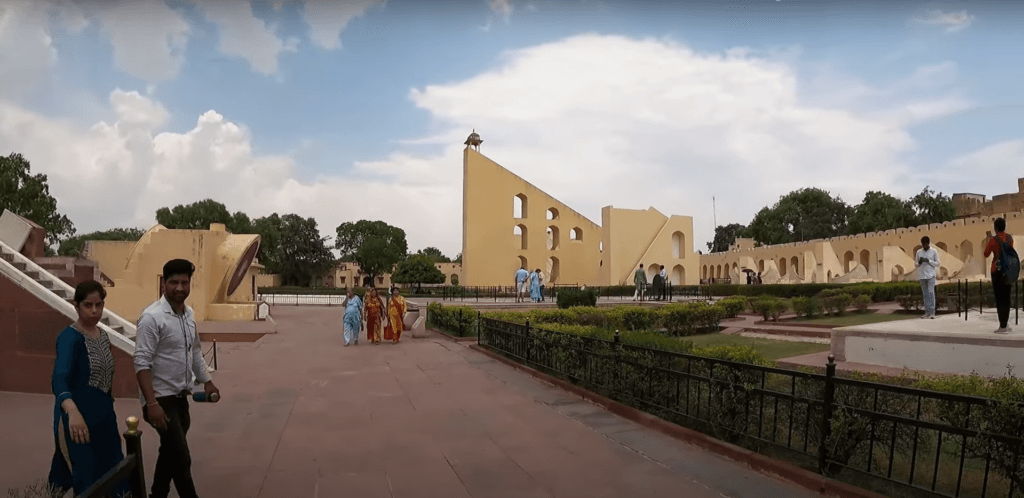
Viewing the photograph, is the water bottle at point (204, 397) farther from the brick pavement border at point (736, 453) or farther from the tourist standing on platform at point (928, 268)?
the tourist standing on platform at point (928, 268)

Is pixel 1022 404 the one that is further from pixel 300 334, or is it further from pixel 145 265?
pixel 145 265

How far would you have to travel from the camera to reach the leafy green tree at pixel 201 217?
50281mm

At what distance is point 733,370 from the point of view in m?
4.70

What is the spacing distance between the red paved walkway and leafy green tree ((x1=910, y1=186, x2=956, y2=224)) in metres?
54.3

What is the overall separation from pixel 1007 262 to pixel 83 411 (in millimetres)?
8503

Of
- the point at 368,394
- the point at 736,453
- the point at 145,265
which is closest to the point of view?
the point at 736,453

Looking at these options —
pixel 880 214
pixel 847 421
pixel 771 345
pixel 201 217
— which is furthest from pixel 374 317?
pixel 880 214

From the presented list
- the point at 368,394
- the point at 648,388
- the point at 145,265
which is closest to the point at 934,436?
the point at 648,388

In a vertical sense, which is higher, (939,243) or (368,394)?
(939,243)

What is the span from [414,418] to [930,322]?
781 cm

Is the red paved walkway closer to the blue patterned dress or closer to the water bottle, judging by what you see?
the water bottle

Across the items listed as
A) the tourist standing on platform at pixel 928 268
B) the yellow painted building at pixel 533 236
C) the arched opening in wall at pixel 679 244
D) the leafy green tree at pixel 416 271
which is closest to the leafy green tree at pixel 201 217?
the leafy green tree at pixel 416 271

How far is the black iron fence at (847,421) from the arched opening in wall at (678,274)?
32.9m

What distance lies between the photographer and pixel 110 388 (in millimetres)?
3094
